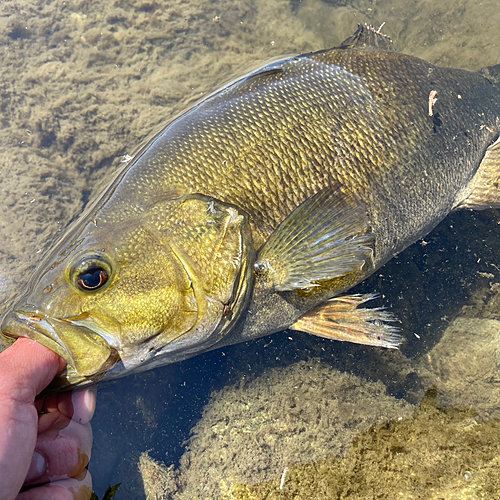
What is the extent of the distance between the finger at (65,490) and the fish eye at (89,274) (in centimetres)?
113

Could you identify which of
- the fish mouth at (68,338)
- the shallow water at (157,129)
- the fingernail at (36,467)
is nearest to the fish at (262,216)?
the fish mouth at (68,338)

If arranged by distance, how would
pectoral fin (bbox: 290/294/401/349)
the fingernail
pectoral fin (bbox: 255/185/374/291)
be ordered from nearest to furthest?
the fingernail, pectoral fin (bbox: 255/185/374/291), pectoral fin (bbox: 290/294/401/349)

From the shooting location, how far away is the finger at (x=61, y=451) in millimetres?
2100

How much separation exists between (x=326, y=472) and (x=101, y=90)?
359 centimetres

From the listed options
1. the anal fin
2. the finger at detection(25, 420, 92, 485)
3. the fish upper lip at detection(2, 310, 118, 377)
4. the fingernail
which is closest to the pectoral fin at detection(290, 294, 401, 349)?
the anal fin

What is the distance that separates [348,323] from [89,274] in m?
1.58

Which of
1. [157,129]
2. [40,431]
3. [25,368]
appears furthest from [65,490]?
[157,129]

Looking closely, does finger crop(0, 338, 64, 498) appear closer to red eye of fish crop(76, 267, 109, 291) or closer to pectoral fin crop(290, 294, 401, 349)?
red eye of fish crop(76, 267, 109, 291)

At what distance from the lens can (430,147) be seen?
2.47 metres

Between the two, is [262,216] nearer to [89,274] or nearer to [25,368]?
[89,274]

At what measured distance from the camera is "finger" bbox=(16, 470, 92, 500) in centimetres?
195

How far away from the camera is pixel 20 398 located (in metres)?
1.76

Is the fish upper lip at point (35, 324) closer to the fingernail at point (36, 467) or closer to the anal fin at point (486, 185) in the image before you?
the fingernail at point (36, 467)

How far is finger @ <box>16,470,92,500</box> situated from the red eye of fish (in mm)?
1138
